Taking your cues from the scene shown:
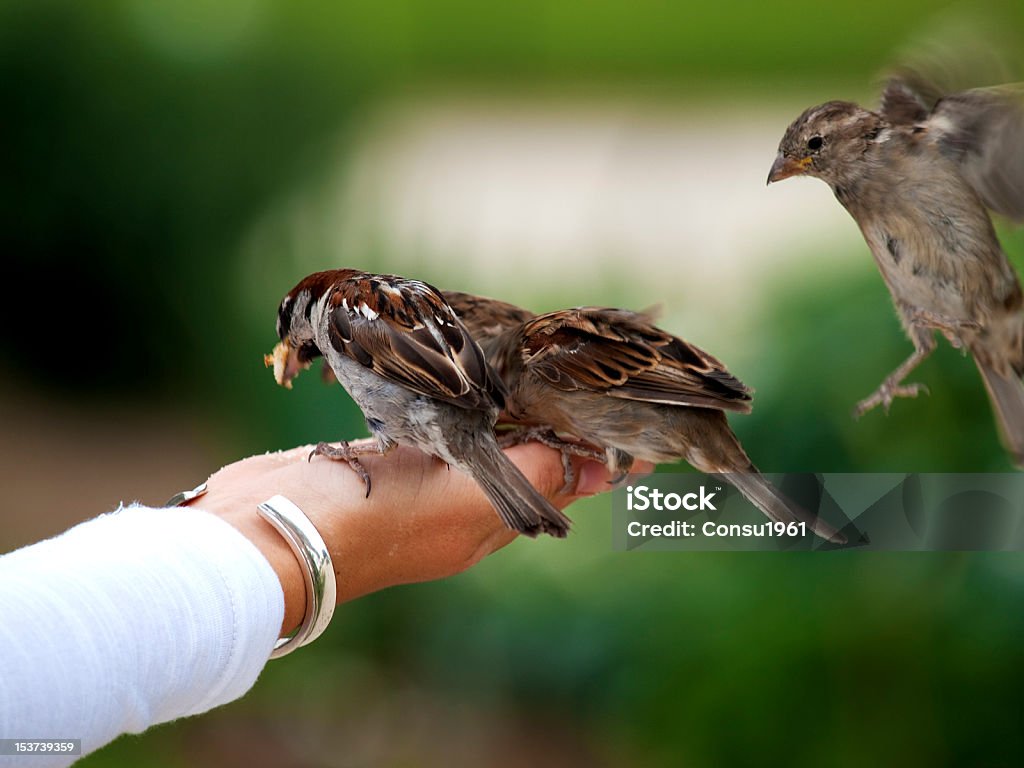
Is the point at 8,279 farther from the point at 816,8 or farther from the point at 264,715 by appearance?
the point at 816,8

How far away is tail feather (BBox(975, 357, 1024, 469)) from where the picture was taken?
3.22 ft

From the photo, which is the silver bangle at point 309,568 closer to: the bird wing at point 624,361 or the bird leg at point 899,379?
the bird wing at point 624,361

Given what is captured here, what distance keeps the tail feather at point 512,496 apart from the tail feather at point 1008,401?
0.43 m

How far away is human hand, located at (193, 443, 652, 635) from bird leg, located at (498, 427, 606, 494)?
0.03m

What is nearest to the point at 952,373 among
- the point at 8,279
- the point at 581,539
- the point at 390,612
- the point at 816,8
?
the point at 581,539

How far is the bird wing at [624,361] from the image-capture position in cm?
99


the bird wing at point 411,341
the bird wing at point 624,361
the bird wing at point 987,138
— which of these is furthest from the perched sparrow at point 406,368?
the bird wing at point 987,138

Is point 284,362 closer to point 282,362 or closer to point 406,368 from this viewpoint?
point 282,362

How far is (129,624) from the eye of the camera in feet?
2.20

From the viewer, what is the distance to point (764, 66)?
5.16 feet

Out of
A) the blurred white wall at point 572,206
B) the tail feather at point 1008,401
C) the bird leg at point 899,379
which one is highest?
the blurred white wall at point 572,206

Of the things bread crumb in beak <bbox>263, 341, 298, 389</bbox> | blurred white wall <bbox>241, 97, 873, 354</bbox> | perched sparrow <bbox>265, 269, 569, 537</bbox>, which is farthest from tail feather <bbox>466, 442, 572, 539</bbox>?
blurred white wall <bbox>241, 97, 873, 354</bbox>

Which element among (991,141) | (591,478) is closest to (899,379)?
(991,141)

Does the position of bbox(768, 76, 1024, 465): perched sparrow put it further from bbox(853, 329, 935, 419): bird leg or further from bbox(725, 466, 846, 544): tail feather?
bbox(725, 466, 846, 544): tail feather
